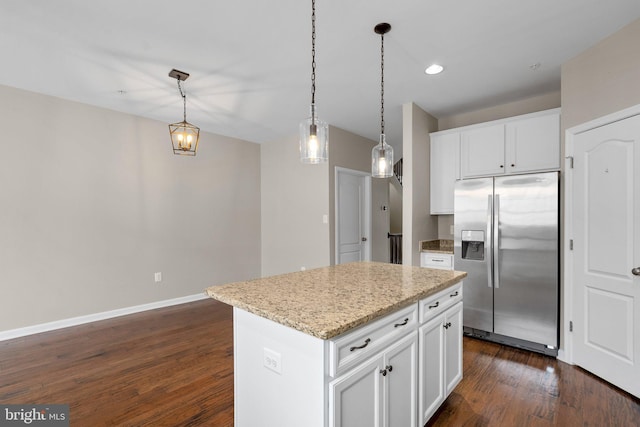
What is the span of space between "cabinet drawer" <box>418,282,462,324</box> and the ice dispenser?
1.23 metres

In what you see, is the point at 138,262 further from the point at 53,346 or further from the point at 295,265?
the point at 295,265

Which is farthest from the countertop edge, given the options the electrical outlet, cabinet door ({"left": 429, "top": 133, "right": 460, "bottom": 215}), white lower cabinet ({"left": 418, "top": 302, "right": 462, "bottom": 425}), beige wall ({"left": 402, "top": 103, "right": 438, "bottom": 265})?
cabinet door ({"left": 429, "top": 133, "right": 460, "bottom": 215})

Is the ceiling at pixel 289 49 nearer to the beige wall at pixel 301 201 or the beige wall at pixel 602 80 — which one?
the beige wall at pixel 602 80

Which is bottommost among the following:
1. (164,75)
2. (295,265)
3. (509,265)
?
(295,265)

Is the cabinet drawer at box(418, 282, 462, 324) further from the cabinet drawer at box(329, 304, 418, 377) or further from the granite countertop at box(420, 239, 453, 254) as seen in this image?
the granite countertop at box(420, 239, 453, 254)

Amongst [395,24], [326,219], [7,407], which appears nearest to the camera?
[7,407]

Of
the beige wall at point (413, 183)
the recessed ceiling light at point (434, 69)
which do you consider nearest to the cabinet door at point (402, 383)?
the beige wall at point (413, 183)

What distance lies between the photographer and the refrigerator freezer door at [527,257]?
107 inches

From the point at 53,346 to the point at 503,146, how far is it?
5217 millimetres

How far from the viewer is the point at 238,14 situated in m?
2.04

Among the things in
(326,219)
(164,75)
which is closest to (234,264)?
(326,219)

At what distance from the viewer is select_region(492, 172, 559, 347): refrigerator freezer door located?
2709 millimetres

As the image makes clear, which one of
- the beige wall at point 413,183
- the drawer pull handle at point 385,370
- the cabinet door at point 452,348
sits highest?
the beige wall at point 413,183

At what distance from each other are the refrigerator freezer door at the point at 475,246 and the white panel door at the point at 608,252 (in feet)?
2.23
